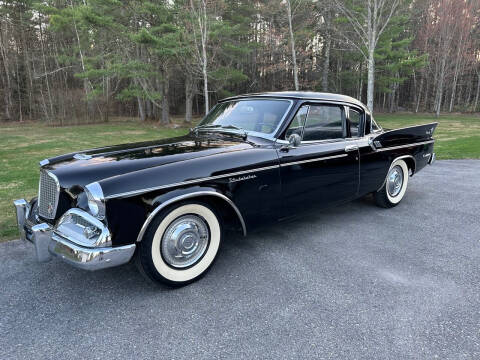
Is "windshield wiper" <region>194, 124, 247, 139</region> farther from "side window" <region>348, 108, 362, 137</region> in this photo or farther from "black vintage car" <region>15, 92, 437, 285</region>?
"side window" <region>348, 108, 362, 137</region>

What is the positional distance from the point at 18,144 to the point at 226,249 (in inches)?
513

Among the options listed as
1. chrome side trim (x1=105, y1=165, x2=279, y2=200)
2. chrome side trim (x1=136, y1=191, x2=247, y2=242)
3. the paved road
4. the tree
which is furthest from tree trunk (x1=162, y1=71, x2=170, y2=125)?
chrome side trim (x1=136, y1=191, x2=247, y2=242)

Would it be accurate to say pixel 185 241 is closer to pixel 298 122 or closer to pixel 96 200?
pixel 96 200

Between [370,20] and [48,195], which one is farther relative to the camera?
[370,20]

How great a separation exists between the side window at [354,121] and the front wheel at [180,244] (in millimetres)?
2387

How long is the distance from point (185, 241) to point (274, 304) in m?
0.94

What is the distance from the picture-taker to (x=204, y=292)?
2896mm

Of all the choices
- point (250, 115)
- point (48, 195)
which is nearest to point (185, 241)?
point (48, 195)

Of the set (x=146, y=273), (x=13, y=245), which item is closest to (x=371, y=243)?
(x=146, y=273)

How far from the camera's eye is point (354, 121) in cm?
451

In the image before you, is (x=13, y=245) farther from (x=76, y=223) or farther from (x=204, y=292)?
(x=204, y=292)

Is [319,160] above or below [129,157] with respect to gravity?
below

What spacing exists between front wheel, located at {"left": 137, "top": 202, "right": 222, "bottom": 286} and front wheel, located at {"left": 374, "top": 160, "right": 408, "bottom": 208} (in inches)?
117

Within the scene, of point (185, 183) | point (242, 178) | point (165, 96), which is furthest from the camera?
point (165, 96)
